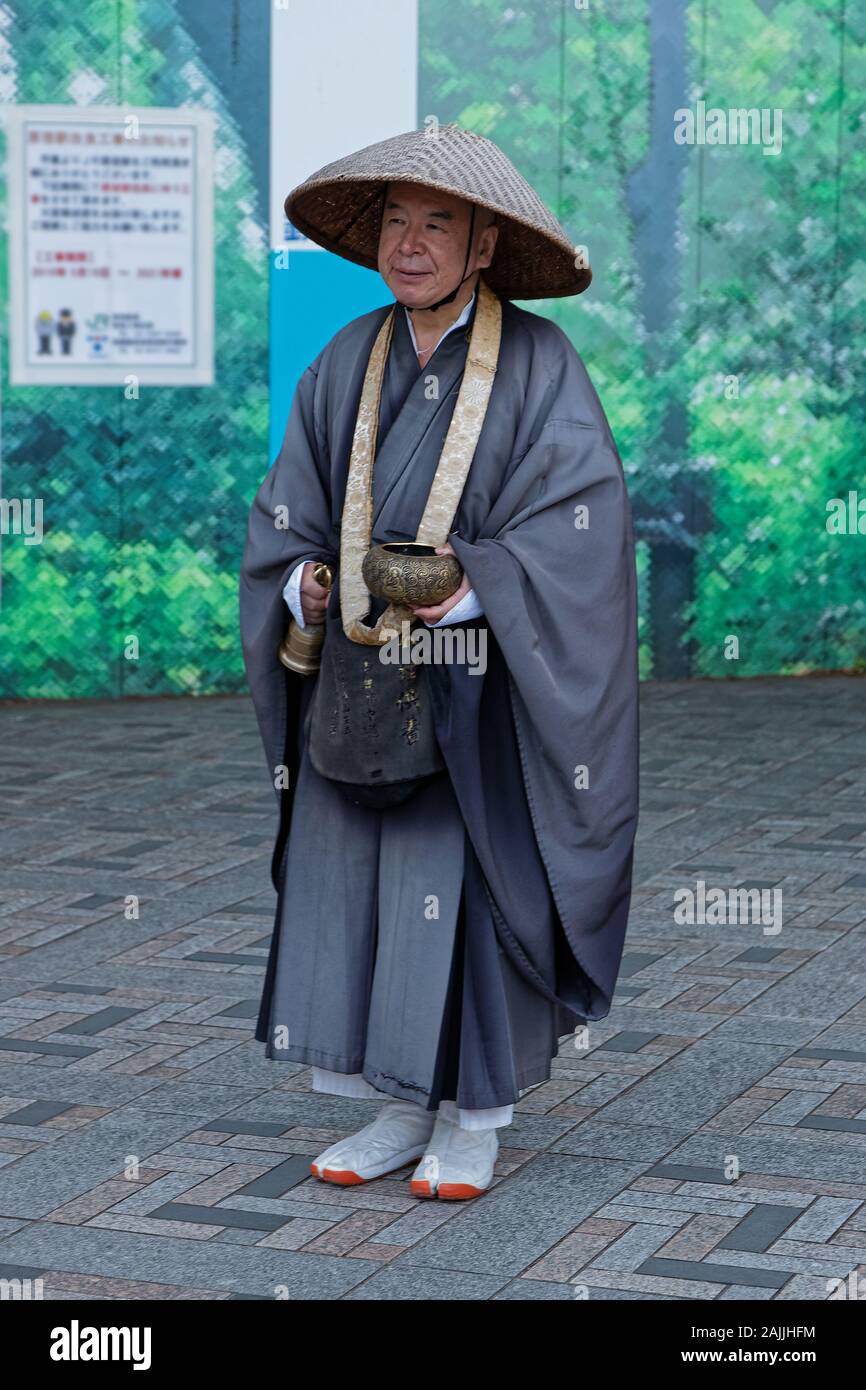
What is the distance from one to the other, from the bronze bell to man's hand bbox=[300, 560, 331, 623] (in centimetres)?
1

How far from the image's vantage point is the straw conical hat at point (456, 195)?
13.1ft

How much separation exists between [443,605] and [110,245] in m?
6.16

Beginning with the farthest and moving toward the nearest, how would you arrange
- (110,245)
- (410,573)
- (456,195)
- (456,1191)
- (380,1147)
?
(110,245), (380,1147), (456,1191), (456,195), (410,573)

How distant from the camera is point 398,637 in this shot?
4.03m

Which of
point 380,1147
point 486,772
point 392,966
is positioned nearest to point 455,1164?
point 380,1147

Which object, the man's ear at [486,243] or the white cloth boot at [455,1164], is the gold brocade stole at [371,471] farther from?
Answer: the white cloth boot at [455,1164]

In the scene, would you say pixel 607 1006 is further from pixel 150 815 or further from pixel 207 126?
pixel 207 126

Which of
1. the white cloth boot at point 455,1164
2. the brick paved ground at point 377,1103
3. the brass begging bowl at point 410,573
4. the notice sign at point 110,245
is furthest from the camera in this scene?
the notice sign at point 110,245

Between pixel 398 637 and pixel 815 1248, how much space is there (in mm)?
1310

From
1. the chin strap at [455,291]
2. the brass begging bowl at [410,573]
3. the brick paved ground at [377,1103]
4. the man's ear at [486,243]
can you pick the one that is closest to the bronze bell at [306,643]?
the brass begging bowl at [410,573]

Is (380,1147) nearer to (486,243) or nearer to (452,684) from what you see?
(452,684)

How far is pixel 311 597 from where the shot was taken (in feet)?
13.5

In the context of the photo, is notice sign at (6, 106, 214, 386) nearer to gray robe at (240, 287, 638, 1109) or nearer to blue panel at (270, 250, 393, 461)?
blue panel at (270, 250, 393, 461)

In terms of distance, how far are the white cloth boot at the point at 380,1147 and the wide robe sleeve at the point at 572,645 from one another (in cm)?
43
